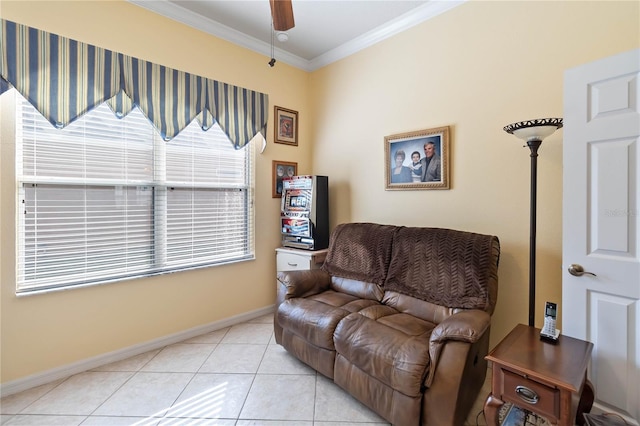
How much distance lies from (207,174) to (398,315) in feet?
7.19

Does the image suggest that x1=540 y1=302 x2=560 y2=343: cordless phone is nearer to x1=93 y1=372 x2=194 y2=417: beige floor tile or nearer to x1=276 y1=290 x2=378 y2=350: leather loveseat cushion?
x1=276 y1=290 x2=378 y2=350: leather loveseat cushion

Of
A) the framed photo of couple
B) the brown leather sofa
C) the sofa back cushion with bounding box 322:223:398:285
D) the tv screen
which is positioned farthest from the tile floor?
the framed photo of couple

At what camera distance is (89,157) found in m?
2.29

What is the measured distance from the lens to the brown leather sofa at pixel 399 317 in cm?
153

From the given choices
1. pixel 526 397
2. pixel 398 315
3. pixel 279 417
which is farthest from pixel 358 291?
pixel 526 397

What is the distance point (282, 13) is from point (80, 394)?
8.73 ft

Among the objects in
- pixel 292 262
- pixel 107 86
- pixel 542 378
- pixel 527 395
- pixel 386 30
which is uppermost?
pixel 386 30

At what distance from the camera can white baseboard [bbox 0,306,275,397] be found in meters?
2.02

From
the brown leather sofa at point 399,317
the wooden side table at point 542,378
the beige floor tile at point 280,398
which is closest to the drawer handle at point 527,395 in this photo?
the wooden side table at point 542,378

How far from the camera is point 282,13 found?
4.77 feet

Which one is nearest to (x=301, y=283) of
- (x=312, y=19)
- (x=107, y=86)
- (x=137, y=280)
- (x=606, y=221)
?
(x=137, y=280)

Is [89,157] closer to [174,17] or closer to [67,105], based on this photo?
[67,105]

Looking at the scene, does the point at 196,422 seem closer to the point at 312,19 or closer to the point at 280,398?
the point at 280,398

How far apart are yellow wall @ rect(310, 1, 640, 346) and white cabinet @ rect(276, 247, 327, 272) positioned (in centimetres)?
64
